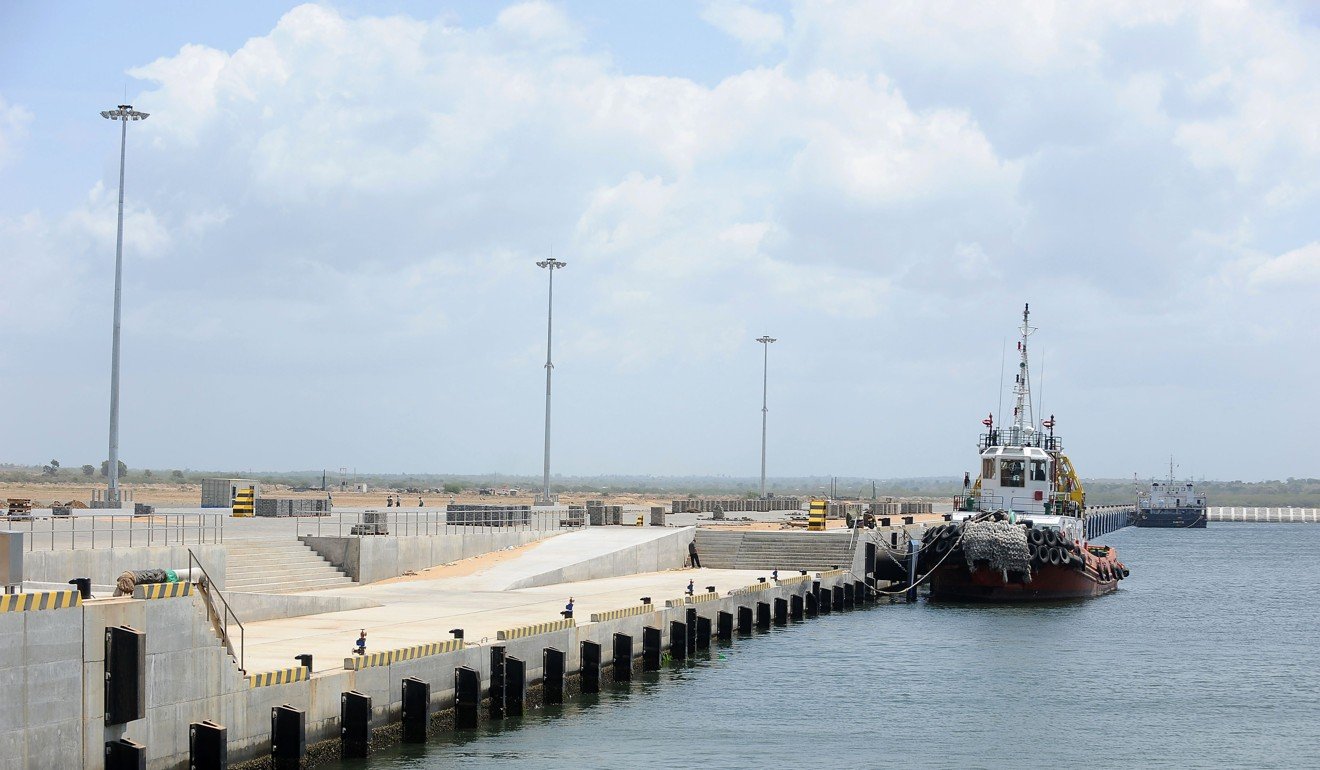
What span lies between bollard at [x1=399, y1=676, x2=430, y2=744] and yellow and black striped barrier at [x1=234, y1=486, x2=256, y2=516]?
98.1 feet

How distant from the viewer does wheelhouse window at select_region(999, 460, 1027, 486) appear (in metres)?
63.5

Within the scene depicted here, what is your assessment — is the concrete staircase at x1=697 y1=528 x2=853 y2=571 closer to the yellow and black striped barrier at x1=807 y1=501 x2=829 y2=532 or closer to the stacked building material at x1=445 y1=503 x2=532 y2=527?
the yellow and black striped barrier at x1=807 y1=501 x2=829 y2=532

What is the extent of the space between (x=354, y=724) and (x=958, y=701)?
1612 centimetres

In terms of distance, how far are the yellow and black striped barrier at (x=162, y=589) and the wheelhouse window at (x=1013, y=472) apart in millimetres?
47833

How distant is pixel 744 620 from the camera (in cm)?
4531

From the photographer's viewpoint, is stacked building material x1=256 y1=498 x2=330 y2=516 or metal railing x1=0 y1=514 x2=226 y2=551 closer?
metal railing x1=0 y1=514 x2=226 y2=551

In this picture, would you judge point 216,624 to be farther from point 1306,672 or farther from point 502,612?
point 1306,672

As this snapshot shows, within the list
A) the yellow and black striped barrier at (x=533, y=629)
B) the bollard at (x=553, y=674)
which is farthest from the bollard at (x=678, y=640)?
the bollard at (x=553, y=674)

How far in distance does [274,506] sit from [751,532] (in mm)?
19990

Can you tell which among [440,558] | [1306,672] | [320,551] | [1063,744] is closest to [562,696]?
[1063,744]

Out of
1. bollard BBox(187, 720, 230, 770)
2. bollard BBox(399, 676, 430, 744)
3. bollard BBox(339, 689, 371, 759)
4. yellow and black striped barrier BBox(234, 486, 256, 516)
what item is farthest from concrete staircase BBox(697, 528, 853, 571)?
bollard BBox(187, 720, 230, 770)

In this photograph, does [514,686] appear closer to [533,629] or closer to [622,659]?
[533,629]

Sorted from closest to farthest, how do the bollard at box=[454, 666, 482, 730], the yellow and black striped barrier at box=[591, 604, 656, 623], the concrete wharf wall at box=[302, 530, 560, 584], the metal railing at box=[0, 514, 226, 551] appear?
the bollard at box=[454, 666, 482, 730], the metal railing at box=[0, 514, 226, 551], the yellow and black striped barrier at box=[591, 604, 656, 623], the concrete wharf wall at box=[302, 530, 560, 584]

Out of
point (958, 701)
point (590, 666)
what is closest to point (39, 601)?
point (590, 666)
